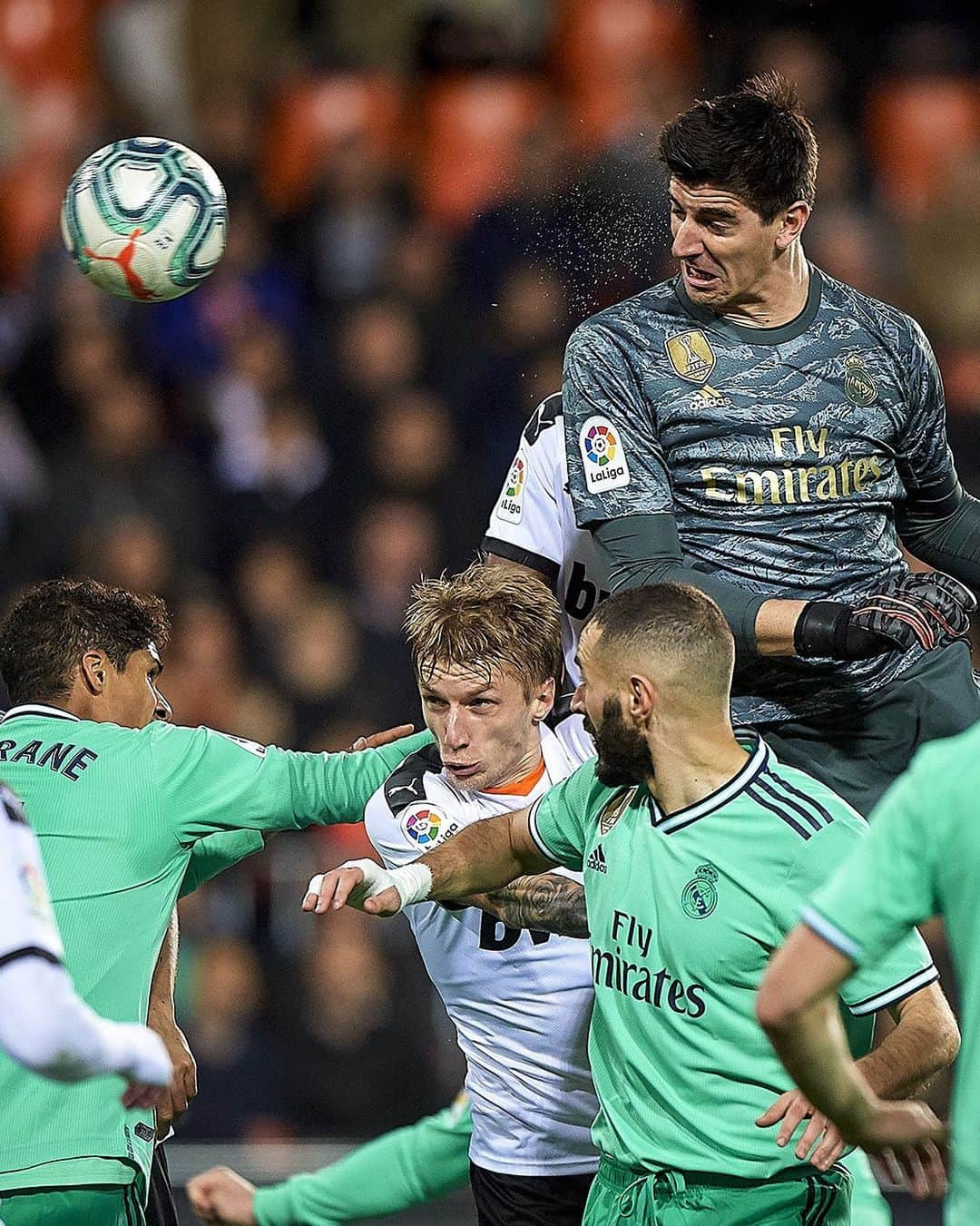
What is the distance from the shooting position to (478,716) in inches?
153

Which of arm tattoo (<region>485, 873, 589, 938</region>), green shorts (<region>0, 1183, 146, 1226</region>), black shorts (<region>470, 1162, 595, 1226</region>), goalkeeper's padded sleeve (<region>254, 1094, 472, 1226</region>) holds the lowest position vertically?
goalkeeper's padded sleeve (<region>254, 1094, 472, 1226</region>)

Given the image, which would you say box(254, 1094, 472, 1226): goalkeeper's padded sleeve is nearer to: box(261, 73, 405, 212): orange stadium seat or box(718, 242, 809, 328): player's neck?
box(718, 242, 809, 328): player's neck

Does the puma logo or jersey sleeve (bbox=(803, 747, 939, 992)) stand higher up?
the puma logo

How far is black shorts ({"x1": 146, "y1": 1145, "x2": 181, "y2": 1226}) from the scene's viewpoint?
3.94 metres

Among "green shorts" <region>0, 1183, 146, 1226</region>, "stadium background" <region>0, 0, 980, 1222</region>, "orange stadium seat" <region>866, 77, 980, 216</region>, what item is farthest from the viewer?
"orange stadium seat" <region>866, 77, 980, 216</region>

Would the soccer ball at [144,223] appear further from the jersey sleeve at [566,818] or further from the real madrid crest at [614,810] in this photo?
the real madrid crest at [614,810]

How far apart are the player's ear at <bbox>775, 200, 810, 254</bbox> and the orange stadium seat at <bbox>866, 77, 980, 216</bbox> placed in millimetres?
4130

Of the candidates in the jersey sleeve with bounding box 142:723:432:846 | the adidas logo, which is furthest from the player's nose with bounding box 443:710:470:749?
the adidas logo

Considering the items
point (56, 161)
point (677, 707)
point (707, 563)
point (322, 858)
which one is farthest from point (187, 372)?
point (677, 707)

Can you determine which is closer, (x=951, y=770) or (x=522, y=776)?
(x=951, y=770)

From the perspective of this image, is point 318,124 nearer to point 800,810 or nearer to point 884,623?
point 884,623

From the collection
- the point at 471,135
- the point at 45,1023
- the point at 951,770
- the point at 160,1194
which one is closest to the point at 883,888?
the point at 951,770

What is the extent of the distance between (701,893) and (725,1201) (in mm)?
515

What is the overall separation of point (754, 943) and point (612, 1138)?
46 centimetres
